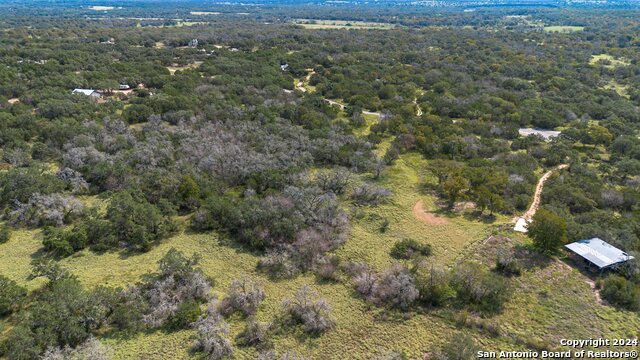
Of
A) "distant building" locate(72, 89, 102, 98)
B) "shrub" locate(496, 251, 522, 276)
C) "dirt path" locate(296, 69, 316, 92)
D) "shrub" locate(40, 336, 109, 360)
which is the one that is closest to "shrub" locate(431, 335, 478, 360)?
"shrub" locate(496, 251, 522, 276)

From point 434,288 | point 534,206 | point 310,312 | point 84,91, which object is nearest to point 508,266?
point 434,288

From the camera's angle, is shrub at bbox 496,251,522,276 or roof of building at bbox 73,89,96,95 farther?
roof of building at bbox 73,89,96,95

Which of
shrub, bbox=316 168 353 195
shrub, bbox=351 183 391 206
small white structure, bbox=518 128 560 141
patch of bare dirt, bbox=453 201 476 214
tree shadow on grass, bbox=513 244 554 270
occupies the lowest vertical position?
tree shadow on grass, bbox=513 244 554 270

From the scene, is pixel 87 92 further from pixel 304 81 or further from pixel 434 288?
pixel 434 288

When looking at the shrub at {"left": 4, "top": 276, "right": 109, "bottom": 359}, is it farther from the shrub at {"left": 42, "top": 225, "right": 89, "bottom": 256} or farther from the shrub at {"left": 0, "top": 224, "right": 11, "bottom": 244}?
the shrub at {"left": 0, "top": 224, "right": 11, "bottom": 244}

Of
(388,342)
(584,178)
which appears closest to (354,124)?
(584,178)

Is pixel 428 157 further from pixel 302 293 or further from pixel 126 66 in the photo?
pixel 126 66
